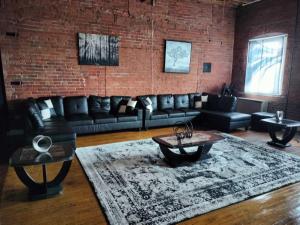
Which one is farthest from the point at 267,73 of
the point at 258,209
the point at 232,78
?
the point at 258,209

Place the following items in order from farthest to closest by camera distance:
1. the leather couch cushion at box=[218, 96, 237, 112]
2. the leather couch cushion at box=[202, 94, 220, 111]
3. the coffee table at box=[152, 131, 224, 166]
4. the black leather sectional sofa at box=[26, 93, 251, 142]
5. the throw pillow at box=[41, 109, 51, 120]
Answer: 1. the leather couch cushion at box=[202, 94, 220, 111]
2. the leather couch cushion at box=[218, 96, 237, 112]
3. the throw pillow at box=[41, 109, 51, 120]
4. the black leather sectional sofa at box=[26, 93, 251, 142]
5. the coffee table at box=[152, 131, 224, 166]

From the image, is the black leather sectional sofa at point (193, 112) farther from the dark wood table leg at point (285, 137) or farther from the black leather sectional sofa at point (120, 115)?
the dark wood table leg at point (285, 137)

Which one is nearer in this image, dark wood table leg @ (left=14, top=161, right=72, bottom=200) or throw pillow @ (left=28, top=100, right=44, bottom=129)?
dark wood table leg @ (left=14, top=161, right=72, bottom=200)

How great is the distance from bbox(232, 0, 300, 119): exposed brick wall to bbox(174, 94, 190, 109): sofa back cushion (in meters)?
1.97

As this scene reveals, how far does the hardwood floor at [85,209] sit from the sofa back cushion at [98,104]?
2.54 m

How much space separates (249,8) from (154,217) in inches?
263

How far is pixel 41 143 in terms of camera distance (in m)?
2.57

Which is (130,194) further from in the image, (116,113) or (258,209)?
(116,113)

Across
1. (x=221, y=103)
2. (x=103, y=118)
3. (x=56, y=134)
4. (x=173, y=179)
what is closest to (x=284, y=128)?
(x=221, y=103)

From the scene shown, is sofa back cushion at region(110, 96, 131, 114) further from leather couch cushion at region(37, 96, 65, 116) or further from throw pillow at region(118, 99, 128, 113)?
leather couch cushion at region(37, 96, 65, 116)

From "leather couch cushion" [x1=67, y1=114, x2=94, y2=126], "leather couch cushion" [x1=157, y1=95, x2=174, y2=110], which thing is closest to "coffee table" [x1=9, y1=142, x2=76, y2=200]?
"leather couch cushion" [x1=67, y1=114, x2=94, y2=126]

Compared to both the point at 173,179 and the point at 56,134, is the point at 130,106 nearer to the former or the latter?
the point at 56,134

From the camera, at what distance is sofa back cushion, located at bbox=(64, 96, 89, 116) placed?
16.1ft

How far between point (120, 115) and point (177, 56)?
2551 millimetres
